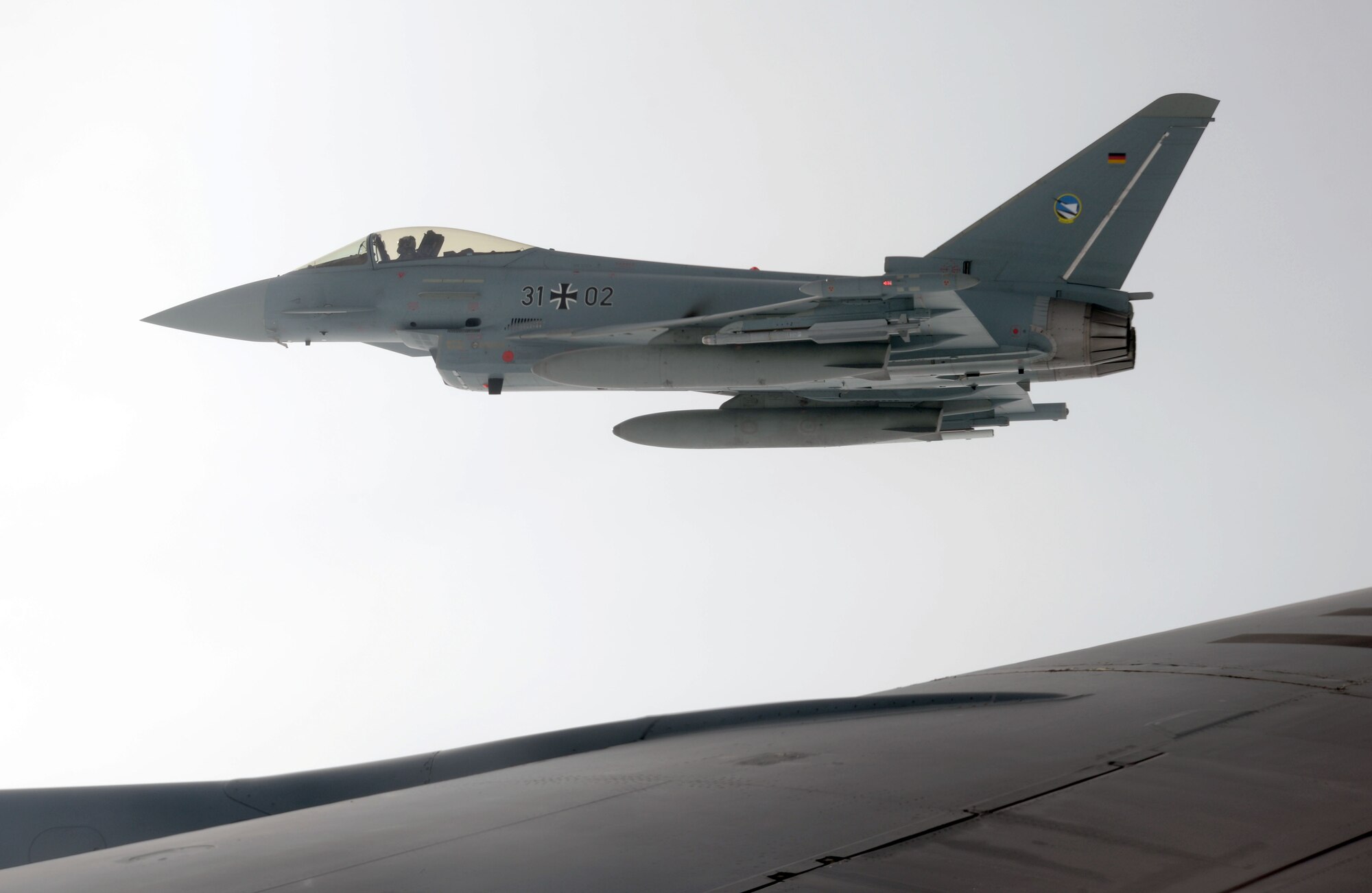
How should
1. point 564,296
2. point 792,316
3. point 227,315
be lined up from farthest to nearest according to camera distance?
point 227,315
point 564,296
point 792,316

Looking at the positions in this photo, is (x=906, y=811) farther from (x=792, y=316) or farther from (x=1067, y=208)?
(x=1067, y=208)

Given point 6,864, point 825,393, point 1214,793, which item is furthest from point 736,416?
point 1214,793

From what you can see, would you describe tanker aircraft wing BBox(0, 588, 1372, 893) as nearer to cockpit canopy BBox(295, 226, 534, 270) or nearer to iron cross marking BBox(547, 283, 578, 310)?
iron cross marking BBox(547, 283, 578, 310)

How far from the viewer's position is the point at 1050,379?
1281 cm

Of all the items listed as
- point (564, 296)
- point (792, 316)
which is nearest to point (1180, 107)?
point (792, 316)

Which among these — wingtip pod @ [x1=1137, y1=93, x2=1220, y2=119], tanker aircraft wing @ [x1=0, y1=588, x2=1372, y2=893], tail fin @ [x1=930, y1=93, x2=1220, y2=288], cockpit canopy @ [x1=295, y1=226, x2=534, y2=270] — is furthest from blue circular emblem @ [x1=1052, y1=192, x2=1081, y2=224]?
tanker aircraft wing @ [x1=0, y1=588, x2=1372, y2=893]

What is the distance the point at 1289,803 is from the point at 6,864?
5460mm

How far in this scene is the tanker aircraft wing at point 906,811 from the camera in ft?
9.55

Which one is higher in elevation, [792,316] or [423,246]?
[423,246]

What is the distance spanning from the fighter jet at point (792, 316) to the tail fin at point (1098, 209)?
19mm

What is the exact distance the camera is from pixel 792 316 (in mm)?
12086

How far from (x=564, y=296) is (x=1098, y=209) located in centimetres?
636

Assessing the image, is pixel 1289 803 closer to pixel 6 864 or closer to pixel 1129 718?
pixel 1129 718

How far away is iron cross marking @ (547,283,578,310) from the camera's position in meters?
14.0
